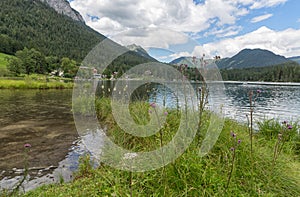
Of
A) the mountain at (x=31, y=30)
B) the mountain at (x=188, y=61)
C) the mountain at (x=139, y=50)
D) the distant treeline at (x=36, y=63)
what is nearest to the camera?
the mountain at (x=188, y=61)

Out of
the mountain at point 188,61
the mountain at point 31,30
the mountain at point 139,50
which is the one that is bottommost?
the mountain at point 188,61

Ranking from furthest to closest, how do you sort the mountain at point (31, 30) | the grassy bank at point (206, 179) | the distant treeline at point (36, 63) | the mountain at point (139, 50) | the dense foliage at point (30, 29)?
the dense foliage at point (30, 29) < the mountain at point (31, 30) < the distant treeline at point (36, 63) < the mountain at point (139, 50) < the grassy bank at point (206, 179)

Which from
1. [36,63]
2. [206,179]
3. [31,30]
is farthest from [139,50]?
[31,30]

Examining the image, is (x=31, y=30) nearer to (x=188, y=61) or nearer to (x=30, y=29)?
(x=30, y=29)

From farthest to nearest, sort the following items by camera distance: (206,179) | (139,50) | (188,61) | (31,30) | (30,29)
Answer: (30,29), (31,30), (139,50), (188,61), (206,179)

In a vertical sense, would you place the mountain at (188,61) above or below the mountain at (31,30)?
below

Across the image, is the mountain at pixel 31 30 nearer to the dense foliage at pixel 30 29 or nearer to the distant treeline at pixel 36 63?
the dense foliage at pixel 30 29

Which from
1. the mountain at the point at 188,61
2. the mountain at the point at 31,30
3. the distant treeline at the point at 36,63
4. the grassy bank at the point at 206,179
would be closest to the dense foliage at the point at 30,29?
the mountain at the point at 31,30

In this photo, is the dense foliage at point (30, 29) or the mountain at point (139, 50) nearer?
the mountain at point (139, 50)

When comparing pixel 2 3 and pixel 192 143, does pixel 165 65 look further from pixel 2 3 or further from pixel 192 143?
pixel 2 3

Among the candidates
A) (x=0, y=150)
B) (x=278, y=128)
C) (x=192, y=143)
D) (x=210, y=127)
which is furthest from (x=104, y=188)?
(x=278, y=128)

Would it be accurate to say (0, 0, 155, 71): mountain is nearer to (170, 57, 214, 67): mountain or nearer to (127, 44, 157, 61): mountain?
(127, 44, 157, 61): mountain

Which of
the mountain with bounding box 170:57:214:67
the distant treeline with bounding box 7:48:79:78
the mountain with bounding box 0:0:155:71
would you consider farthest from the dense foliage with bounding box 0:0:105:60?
the mountain with bounding box 170:57:214:67

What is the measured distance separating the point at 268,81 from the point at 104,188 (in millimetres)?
113205
